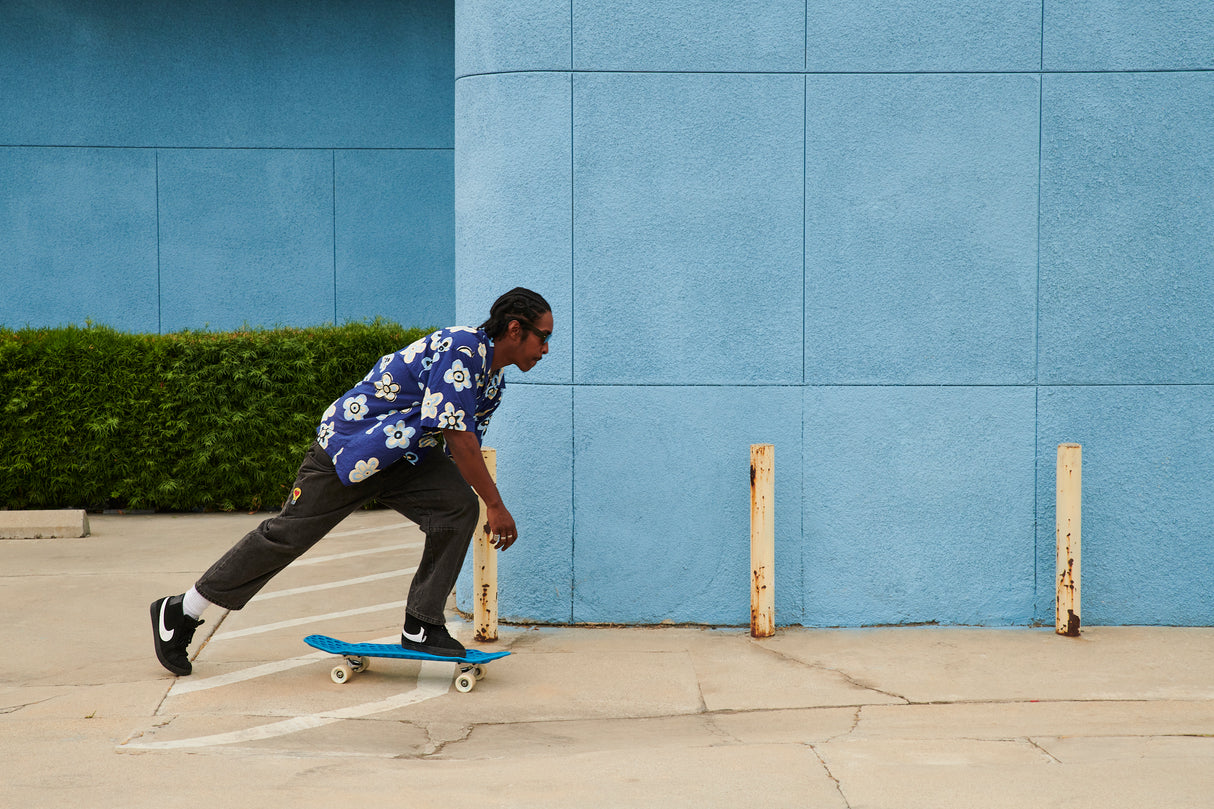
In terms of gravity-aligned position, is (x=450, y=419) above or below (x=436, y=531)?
above

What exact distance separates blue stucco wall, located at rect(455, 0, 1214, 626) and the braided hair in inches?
38.0

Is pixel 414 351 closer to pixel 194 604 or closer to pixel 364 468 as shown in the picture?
pixel 364 468

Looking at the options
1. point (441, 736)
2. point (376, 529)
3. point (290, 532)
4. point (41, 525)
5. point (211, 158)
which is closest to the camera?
point (441, 736)

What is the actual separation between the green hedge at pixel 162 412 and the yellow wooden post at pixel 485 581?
394 centimetres

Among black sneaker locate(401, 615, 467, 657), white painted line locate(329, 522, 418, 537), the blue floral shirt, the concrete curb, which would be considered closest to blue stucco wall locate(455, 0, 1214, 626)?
black sneaker locate(401, 615, 467, 657)

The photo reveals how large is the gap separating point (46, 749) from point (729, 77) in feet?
13.5

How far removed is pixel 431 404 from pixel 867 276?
236 centimetres

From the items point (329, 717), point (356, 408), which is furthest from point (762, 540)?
point (329, 717)

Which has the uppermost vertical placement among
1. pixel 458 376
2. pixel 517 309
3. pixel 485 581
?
pixel 517 309

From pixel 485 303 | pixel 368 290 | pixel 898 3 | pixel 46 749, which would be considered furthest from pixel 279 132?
pixel 46 749

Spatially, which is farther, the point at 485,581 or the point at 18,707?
the point at 485,581

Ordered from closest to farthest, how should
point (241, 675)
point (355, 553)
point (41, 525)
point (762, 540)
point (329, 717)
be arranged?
1. point (329, 717)
2. point (241, 675)
3. point (762, 540)
4. point (355, 553)
5. point (41, 525)

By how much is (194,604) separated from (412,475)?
3.47ft

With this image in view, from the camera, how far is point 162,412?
8977 millimetres
